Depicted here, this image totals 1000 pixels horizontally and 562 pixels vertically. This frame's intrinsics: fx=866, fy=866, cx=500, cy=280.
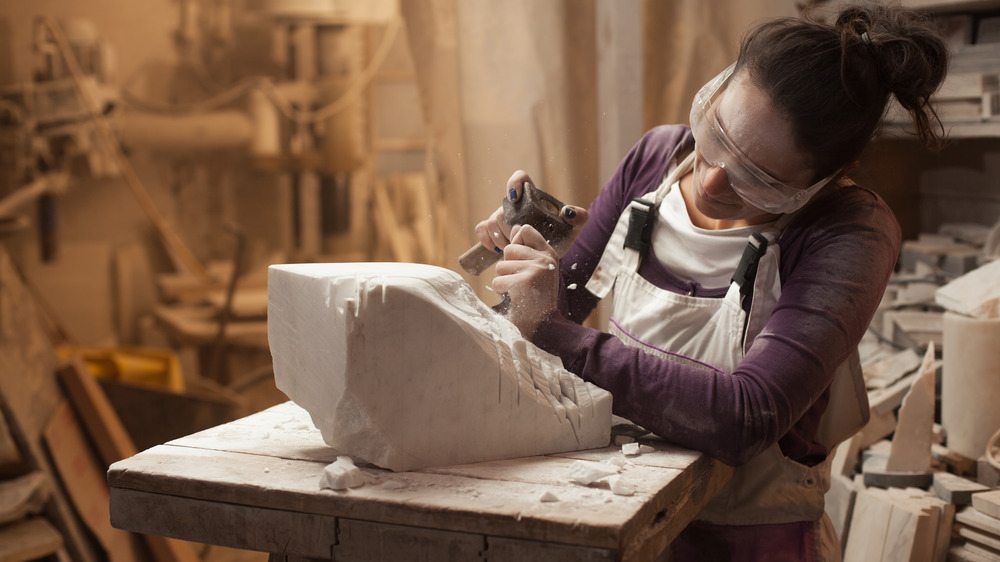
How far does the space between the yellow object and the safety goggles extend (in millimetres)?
3492

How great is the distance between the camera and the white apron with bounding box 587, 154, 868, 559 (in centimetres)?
157

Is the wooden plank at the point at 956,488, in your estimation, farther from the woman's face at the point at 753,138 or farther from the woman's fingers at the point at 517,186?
the woman's fingers at the point at 517,186

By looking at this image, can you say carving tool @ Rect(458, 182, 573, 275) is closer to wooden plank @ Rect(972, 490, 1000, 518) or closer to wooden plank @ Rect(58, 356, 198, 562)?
wooden plank @ Rect(972, 490, 1000, 518)

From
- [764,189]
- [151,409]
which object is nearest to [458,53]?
[764,189]

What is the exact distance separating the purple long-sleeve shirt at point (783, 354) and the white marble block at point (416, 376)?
0.20 feet

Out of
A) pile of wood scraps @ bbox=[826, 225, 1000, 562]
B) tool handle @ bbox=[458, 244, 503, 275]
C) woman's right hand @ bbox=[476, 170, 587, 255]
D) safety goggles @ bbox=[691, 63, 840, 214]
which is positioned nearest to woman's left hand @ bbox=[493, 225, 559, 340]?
woman's right hand @ bbox=[476, 170, 587, 255]

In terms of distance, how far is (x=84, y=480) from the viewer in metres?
3.35

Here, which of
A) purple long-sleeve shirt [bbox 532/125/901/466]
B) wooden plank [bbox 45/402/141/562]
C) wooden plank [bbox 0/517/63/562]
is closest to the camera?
purple long-sleeve shirt [bbox 532/125/901/466]

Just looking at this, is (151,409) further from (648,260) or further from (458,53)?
(648,260)

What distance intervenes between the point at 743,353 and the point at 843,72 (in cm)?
51

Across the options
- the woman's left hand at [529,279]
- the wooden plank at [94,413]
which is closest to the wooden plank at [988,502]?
the woman's left hand at [529,279]

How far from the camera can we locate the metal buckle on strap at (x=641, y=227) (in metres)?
1.76

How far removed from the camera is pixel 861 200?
5.09 ft

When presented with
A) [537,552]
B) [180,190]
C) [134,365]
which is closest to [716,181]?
[537,552]
